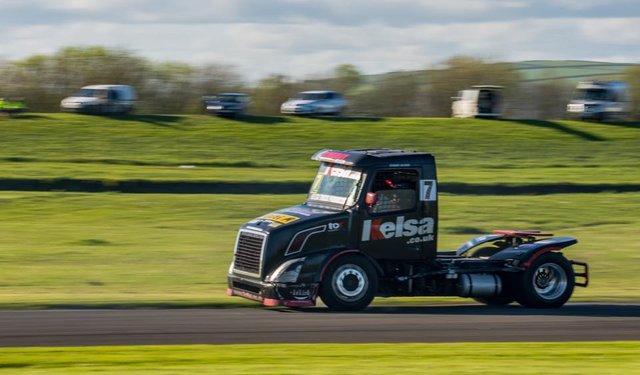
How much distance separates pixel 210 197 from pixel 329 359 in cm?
2187

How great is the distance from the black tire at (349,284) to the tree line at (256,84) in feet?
193

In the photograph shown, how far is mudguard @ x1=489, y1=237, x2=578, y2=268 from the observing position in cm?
1602

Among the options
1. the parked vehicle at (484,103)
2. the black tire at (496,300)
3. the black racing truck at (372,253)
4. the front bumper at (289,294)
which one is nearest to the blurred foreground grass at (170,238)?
the black tire at (496,300)

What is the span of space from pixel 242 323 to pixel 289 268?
1.38m

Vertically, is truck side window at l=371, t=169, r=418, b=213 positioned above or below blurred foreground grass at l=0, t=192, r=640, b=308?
above

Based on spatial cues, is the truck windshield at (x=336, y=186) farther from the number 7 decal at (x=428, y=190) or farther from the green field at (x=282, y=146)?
the green field at (x=282, y=146)

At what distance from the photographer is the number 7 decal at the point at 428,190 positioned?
15539 mm

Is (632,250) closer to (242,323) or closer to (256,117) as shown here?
(242,323)

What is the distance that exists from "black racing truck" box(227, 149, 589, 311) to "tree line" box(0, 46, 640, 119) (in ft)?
189

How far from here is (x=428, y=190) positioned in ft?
51.1

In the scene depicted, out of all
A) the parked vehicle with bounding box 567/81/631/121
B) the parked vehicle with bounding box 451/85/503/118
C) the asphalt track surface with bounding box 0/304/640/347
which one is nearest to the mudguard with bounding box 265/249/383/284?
the asphalt track surface with bounding box 0/304/640/347

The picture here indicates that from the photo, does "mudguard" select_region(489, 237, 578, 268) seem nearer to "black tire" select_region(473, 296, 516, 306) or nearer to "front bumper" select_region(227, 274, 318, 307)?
"black tire" select_region(473, 296, 516, 306)

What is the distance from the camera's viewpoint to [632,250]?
25359 millimetres

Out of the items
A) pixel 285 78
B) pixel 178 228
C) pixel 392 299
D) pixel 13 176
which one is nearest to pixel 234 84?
pixel 285 78
